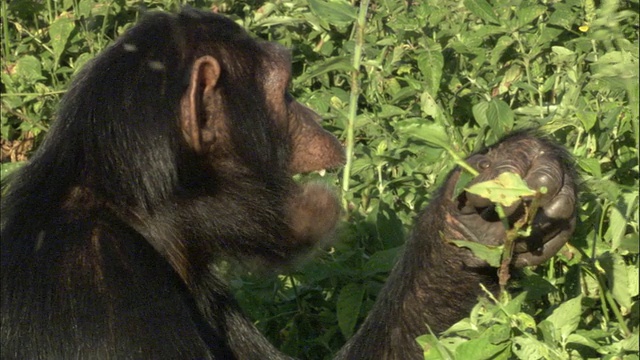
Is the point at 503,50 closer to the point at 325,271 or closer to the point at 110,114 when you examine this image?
the point at 325,271

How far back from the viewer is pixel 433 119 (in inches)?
209

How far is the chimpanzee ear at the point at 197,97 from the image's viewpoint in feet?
11.9

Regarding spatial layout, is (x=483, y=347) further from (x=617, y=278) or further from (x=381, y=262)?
(x=381, y=262)

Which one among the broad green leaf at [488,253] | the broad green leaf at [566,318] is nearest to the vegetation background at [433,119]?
the broad green leaf at [566,318]

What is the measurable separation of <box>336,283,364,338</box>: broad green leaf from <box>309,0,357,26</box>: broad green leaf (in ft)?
3.11

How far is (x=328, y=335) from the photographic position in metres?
4.79

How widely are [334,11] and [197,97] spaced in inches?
27.9

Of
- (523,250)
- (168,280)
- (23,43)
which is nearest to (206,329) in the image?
(168,280)

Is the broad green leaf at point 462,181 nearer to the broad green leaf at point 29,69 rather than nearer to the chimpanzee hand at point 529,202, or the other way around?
the chimpanzee hand at point 529,202

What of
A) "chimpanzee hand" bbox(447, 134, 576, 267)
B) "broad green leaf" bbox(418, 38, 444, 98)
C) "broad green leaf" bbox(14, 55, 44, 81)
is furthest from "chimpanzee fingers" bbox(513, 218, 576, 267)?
"broad green leaf" bbox(14, 55, 44, 81)

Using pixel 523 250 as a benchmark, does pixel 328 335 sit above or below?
below

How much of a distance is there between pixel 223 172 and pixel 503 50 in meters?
1.92

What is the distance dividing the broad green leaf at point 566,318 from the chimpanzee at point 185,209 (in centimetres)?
29

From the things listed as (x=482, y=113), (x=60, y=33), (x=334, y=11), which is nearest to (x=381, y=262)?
(x=482, y=113)
